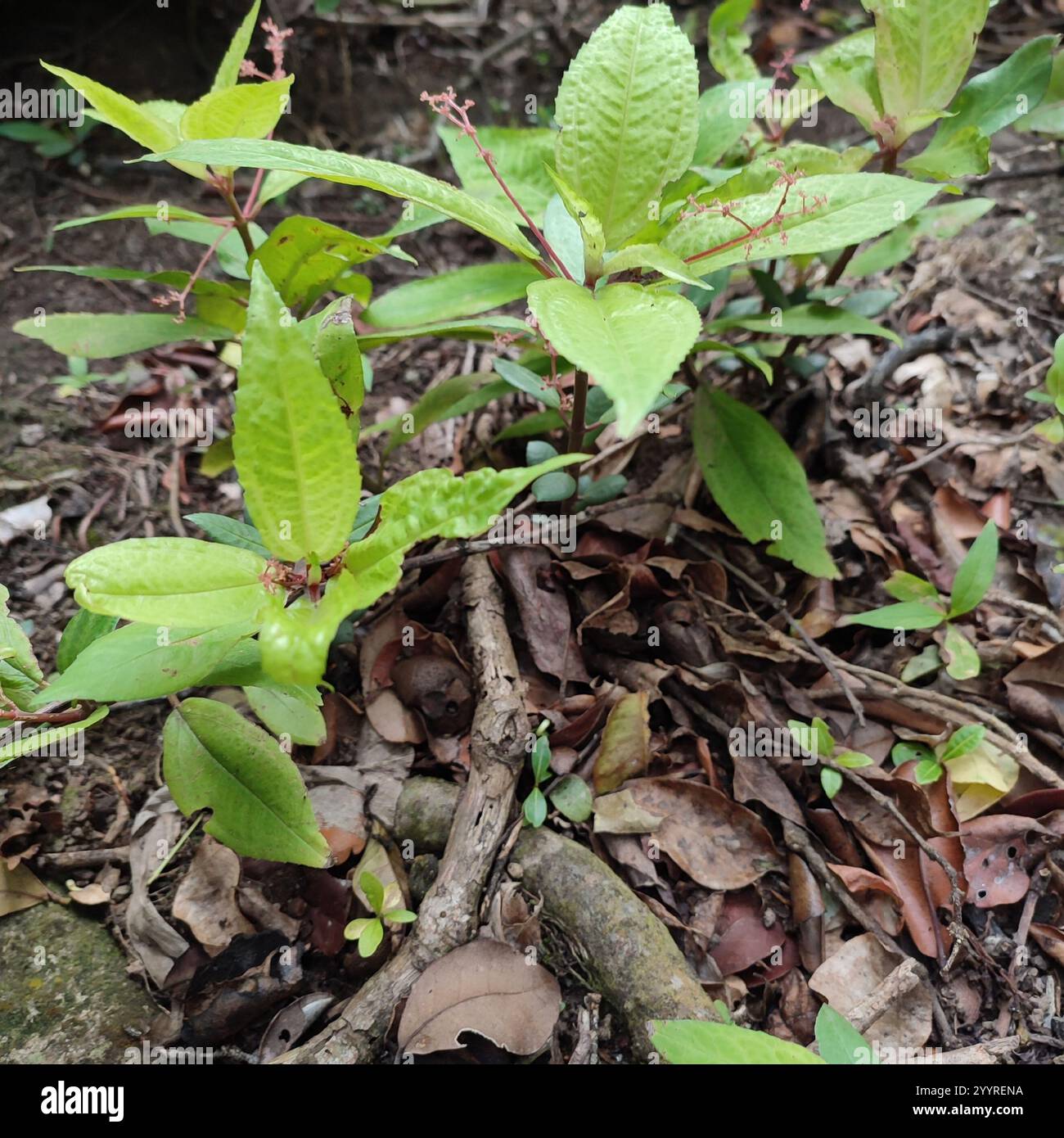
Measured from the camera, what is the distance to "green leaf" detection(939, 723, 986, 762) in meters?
1.71

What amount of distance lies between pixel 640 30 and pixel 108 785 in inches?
75.2

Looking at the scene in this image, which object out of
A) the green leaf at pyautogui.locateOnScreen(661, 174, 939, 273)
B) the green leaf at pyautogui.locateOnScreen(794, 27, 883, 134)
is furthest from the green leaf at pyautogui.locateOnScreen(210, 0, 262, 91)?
the green leaf at pyautogui.locateOnScreen(794, 27, 883, 134)

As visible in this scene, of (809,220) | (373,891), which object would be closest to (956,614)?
(809,220)

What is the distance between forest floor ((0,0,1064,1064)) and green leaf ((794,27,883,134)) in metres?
0.44

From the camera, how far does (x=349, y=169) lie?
48.1 inches

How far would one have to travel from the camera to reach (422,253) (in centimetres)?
311

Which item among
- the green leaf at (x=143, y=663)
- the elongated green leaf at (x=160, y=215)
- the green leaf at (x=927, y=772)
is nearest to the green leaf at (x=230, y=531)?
the green leaf at (x=143, y=663)

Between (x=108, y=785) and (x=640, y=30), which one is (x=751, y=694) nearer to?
(x=640, y=30)

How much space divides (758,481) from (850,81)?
2.99ft

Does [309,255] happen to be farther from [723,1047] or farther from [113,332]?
[723,1047]

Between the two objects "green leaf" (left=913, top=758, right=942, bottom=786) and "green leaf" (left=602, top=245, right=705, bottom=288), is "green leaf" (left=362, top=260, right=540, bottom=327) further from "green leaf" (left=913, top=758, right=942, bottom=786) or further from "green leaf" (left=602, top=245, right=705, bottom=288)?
"green leaf" (left=913, top=758, right=942, bottom=786)

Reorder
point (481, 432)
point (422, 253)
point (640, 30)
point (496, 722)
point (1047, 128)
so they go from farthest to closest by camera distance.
A: point (422, 253) → point (481, 432) → point (1047, 128) → point (496, 722) → point (640, 30)

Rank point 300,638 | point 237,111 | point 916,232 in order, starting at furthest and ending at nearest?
1. point 916,232
2. point 237,111
3. point 300,638

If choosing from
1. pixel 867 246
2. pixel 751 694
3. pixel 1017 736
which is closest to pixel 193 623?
pixel 751 694
